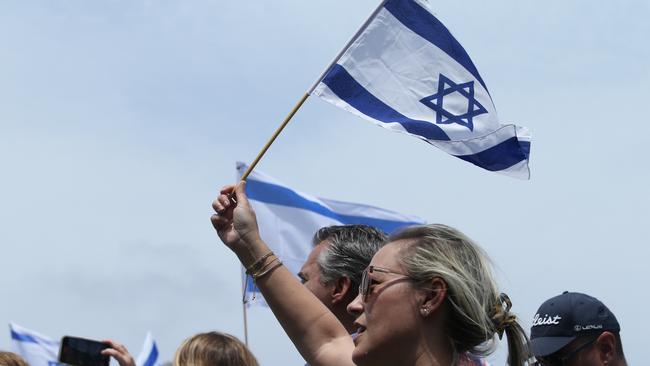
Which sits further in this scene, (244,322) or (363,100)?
(244,322)

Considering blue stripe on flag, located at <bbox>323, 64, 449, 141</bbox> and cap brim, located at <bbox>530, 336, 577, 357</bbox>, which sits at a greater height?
blue stripe on flag, located at <bbox>323, 64, 449, 141</bbox>

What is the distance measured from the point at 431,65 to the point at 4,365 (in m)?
2.38

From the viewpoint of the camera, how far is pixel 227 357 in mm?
4109

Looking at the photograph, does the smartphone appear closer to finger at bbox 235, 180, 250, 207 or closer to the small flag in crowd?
finger at bbox 235, 180, 250, 207

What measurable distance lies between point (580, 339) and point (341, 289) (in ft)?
3.47

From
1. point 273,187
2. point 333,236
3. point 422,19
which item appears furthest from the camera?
point 273,187

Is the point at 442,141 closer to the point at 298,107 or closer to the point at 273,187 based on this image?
the point at 298,107

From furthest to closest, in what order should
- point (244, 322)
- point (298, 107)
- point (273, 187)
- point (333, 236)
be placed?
point (273, 187), point (244, 322), point (333, 236), point (298, 107)

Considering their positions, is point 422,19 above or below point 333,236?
above

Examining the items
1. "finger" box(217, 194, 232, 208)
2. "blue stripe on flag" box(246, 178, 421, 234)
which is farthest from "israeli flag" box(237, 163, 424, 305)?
"finger" box(217, 194, 232, 208)

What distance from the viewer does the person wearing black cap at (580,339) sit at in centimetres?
468

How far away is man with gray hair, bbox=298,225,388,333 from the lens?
472cm

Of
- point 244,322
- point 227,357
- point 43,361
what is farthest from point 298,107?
point 43,361

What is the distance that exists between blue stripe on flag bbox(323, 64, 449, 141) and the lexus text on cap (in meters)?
0.95
